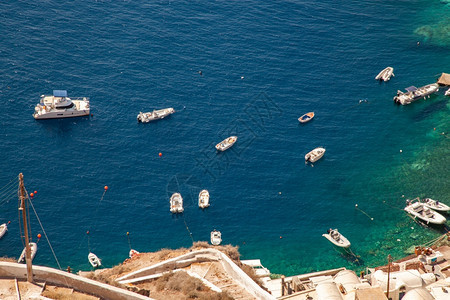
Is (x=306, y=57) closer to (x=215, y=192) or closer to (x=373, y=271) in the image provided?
(x=215, y=192)

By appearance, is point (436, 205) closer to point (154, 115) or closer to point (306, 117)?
point (306, 117)

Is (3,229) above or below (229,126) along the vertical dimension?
below

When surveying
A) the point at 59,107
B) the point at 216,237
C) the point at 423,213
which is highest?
the point at 59,107

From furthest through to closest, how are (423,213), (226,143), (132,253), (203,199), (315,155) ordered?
1. (226,143)
2. (315,155)
3. (203,199)
4. (423,213)
5. (132,253)

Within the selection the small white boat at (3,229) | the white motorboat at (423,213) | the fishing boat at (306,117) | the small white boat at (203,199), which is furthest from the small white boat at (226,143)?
the small white boat at (3,229)

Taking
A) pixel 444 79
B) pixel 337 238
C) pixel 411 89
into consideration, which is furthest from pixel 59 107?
pixel 444 79
